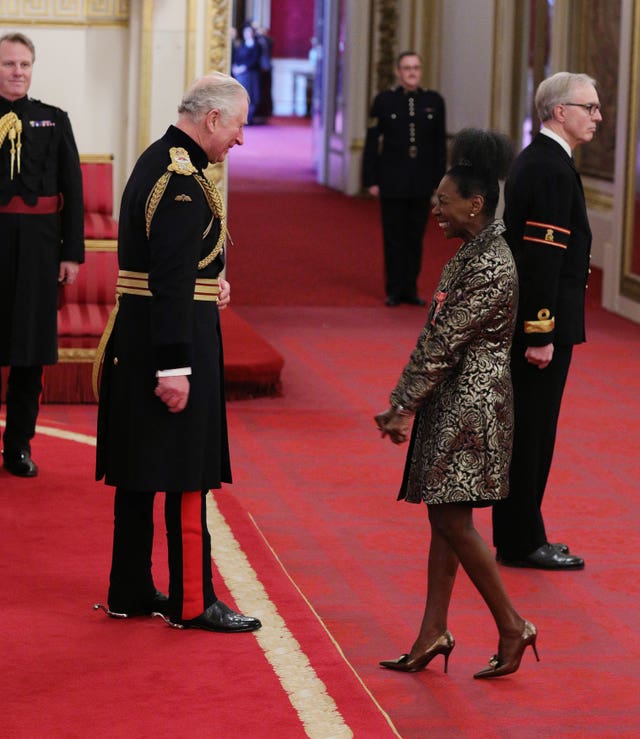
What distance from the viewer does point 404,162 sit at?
10383 millimetres

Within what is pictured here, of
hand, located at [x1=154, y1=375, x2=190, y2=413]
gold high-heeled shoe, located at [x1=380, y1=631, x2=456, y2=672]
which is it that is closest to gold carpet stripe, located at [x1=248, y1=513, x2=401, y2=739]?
gold high-heeled shoe, located at [x1=380, y1=631, x2=456, y2=672]

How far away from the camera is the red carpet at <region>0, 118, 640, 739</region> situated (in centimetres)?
363

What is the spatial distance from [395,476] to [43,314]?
1.54 meters

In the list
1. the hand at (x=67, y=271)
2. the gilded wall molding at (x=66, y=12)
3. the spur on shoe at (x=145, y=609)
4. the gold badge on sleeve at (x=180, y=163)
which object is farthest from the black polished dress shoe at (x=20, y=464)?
the gilded wall molding at (x=66, y=12)

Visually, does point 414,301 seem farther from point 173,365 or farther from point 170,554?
point 173,365

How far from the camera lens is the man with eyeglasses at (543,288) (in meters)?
4.88

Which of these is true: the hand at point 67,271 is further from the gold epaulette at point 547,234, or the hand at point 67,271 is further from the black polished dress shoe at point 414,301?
the black polished dress shoe at point 414,301

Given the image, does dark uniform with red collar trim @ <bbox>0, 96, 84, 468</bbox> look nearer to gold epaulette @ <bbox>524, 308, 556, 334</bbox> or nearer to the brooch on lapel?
gold epaulette @ <bbox>524, 308, 556, 334</bbox>

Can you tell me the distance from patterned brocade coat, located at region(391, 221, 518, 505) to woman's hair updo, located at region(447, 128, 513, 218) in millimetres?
93

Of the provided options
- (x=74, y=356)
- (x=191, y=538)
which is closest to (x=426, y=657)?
(x=191, y=538)

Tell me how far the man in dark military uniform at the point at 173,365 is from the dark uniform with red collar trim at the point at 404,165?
6407mm

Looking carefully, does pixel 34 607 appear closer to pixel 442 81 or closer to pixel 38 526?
pixel 38 526

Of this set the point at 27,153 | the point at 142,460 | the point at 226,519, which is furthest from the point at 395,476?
the point at 142,460

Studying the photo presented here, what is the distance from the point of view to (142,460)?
400 cm
